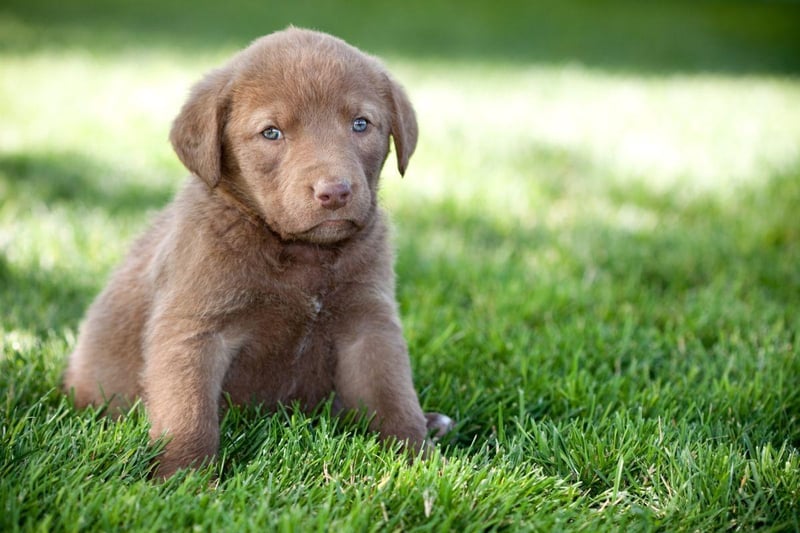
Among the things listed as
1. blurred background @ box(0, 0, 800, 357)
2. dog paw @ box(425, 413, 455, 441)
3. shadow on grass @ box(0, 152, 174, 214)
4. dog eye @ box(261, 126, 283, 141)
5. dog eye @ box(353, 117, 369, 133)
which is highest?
dog eye @ box(353, 117, 369, 133)

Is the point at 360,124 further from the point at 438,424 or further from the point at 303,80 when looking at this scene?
the point at 438,424

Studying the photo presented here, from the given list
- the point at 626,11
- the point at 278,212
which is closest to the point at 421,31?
the point at 626,11

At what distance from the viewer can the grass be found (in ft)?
8.60

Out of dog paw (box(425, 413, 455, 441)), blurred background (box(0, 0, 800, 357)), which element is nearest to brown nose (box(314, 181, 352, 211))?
dog paw (box(425, 413, 455, 441))

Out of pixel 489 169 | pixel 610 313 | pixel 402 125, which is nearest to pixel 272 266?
pixel 402 125

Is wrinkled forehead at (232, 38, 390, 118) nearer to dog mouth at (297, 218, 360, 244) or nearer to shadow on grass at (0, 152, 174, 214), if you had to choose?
dog mouth at (297, 218, 360, 244)

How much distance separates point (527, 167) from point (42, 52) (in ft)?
24.2

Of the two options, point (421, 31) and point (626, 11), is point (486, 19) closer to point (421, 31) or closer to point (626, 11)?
point (421, 31)

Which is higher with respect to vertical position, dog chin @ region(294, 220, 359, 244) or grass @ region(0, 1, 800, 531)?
dog chin @ region(294, 220, 359, 244)

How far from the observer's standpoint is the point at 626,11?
2250 cm

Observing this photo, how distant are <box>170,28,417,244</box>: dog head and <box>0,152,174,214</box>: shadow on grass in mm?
2965

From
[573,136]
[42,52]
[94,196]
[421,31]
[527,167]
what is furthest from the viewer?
[421,31]

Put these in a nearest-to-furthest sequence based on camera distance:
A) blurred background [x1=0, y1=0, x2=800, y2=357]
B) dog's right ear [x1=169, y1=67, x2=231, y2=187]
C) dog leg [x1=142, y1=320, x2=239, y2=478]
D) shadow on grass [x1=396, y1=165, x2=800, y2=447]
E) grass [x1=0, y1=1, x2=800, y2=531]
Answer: grass [x1=0, y1=1, x2=800, y2=531]
dog leg [x1=142, y1=320, x2=239, y2=478]
dog's right ear [x1=169, y1=67, x2=231, y2=187]
shadow on grass [x1=396, y1=165, x2=800, y2=447]
blurred background [x1=0, y1=0, x2=800, y2=357]

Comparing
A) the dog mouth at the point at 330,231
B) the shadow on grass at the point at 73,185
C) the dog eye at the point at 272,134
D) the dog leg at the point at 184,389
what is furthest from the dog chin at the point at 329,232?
the shadow on grass at the point at 73,185
